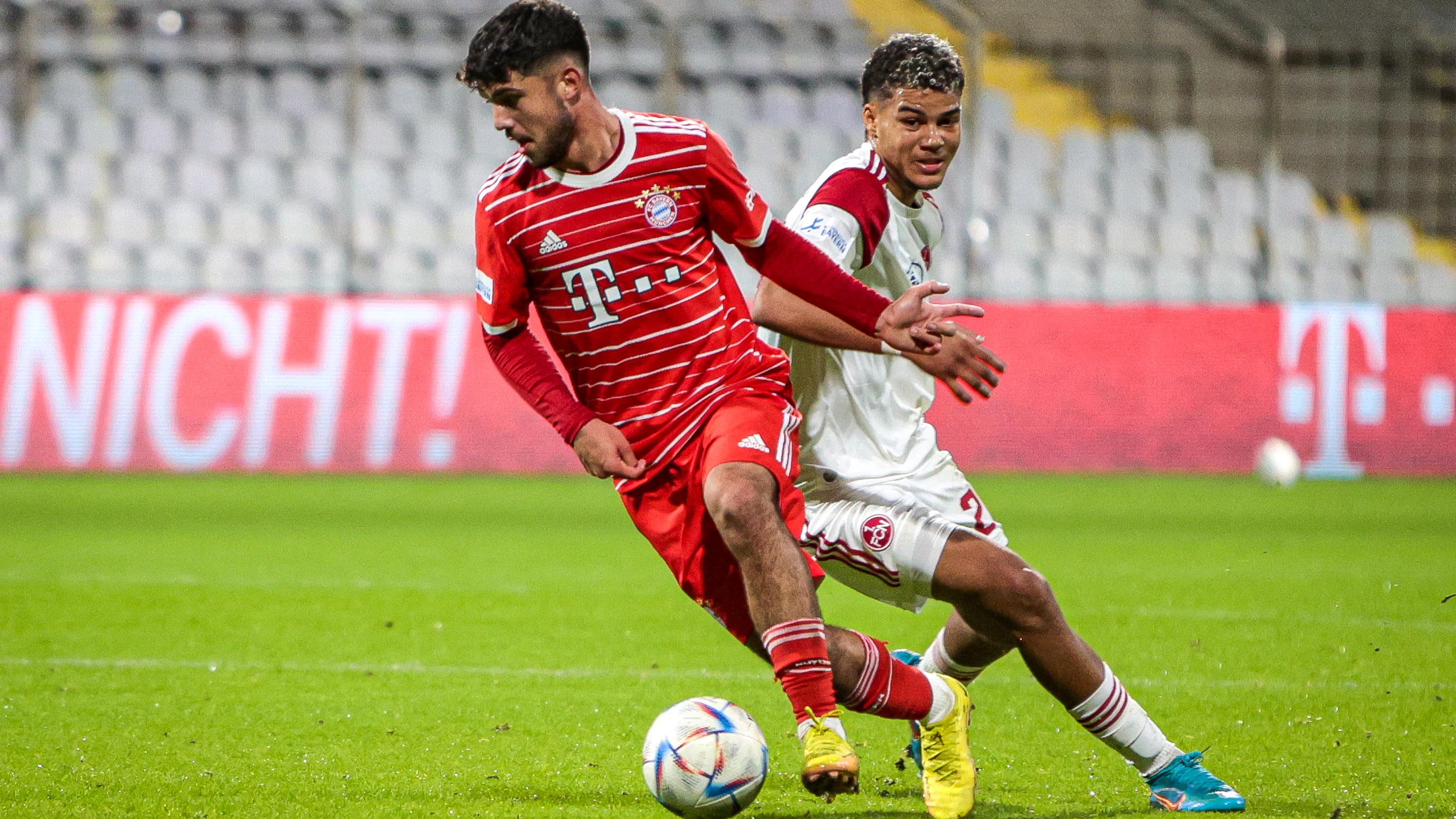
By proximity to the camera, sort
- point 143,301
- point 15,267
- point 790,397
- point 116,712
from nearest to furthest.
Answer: point 790,397
point 116,712
point 143,301
point 15,267

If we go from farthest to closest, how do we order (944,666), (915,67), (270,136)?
(270,136), (944,666), (915,67)

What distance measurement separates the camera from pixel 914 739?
4.14 meters

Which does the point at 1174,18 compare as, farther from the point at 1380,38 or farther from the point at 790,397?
the point at 790,397

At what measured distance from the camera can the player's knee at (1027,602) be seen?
11.8 ft

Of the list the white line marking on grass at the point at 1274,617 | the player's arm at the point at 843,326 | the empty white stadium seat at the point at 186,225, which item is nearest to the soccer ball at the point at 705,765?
the player's arm at the point at 843,326

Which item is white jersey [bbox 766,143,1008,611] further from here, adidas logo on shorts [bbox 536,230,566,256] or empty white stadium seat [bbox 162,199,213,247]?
empty white stadium seat [bbox 162,199,213,247]

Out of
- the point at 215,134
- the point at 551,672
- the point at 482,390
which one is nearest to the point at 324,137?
the point at 215,134

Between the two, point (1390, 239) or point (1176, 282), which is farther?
point (1390, 239)

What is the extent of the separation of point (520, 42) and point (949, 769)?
192 cm

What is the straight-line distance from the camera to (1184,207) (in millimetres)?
15781

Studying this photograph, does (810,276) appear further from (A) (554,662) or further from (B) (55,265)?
(B) (55,265)

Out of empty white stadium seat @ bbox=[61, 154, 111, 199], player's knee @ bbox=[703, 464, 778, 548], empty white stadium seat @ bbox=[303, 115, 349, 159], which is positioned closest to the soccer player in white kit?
player's knee @ bbox=[703, 464, 778, 548]

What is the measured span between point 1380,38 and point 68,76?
12564 millimetres

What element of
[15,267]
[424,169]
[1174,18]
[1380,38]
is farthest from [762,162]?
[15,267]
